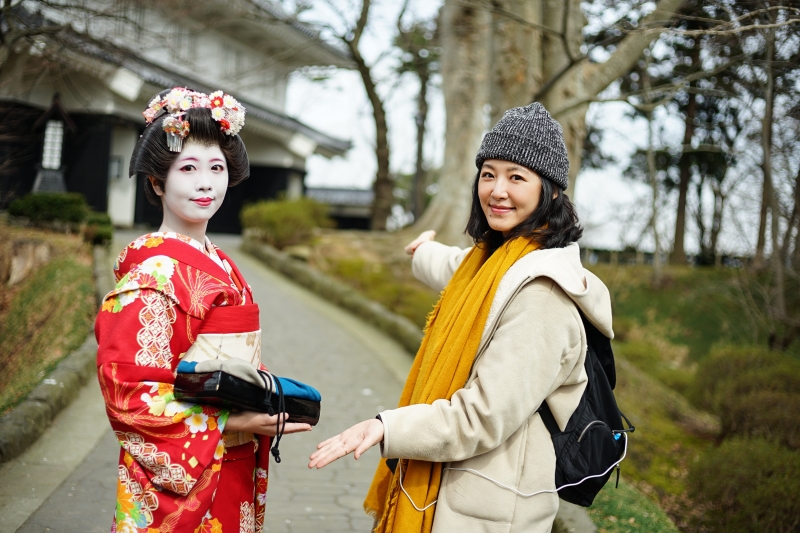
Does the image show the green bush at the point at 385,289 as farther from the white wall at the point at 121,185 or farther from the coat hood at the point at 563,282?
the coat hood at the point at 563,282

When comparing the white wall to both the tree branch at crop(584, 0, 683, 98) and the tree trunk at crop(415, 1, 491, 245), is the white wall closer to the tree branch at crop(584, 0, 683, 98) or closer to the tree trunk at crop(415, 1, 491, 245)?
the tree trunk at crop(415, 1, 491, 245)

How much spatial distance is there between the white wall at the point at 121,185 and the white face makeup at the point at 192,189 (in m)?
14.8

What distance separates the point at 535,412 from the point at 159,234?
125 centimetres

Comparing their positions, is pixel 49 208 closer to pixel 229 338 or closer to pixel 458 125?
pixel 458 125

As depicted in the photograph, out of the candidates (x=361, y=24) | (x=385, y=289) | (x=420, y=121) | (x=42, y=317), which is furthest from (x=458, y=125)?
(x=420, y=121)

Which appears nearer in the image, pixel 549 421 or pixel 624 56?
pixel 549 421

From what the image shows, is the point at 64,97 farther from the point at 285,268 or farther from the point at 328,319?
the point at 328,319

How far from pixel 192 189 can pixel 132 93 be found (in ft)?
45.7

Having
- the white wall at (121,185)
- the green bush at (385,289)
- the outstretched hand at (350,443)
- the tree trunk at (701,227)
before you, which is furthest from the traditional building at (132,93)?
the tree trunk at (701,227)

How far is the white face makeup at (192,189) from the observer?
224 centimetres

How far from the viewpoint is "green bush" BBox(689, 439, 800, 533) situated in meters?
4.40

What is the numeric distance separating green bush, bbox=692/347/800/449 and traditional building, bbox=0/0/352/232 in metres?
7.10

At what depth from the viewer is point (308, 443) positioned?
559 cm

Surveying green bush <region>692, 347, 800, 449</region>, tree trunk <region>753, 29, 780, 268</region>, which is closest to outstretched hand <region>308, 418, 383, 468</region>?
tree trunk <region>753, 29, 780, 268</region>
